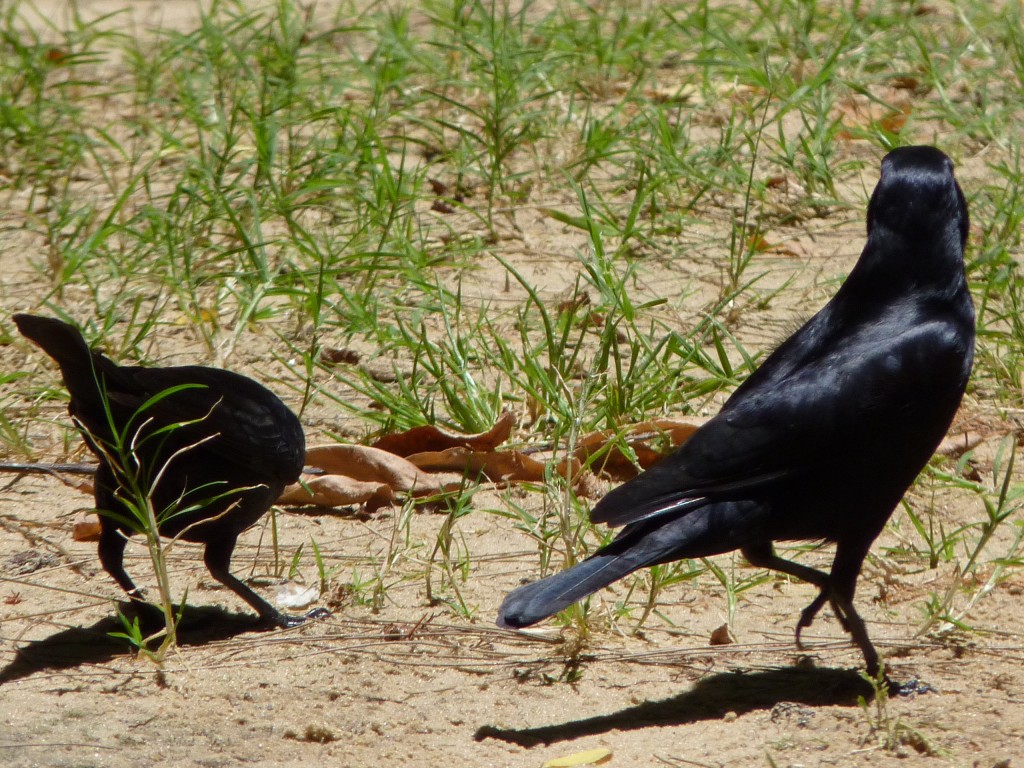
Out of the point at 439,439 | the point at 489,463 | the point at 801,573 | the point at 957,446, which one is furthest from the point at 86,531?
the point at 957,446

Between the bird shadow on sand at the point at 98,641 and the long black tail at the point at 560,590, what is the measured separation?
3.08ft

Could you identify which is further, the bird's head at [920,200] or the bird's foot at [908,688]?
the bird's head at [920,200]

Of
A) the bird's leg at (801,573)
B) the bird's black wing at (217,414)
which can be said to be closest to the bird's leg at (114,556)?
the bird's black wing at (217,414)

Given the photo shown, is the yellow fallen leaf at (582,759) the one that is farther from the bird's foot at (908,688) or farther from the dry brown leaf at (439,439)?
the dry brown leaf at (439,439)

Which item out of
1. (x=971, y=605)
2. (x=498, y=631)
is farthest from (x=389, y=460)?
(x=971, y=605)


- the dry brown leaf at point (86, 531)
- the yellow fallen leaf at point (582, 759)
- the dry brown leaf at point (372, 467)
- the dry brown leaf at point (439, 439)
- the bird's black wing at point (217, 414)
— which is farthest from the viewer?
the dry brown leaf at point (439, 439)

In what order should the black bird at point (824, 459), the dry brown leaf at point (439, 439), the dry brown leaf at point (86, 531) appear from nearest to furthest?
the black bird at point (824, 459)
the dry brown leaf at point (86, 531)
the dry brown leaf at point (439, 439)

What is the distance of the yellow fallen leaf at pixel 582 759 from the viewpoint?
294 centimetres

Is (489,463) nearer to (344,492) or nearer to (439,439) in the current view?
(439,439)

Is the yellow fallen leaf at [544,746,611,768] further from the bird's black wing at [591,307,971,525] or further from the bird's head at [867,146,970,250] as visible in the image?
the bird's head at [867,146,970,250]

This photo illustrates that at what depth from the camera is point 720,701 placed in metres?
3.29

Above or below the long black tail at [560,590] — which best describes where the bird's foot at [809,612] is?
below

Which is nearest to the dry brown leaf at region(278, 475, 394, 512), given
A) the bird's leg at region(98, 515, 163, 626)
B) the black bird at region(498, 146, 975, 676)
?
the bird's leg at region(98, 515, 163, 626)

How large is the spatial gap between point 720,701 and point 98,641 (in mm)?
1556
